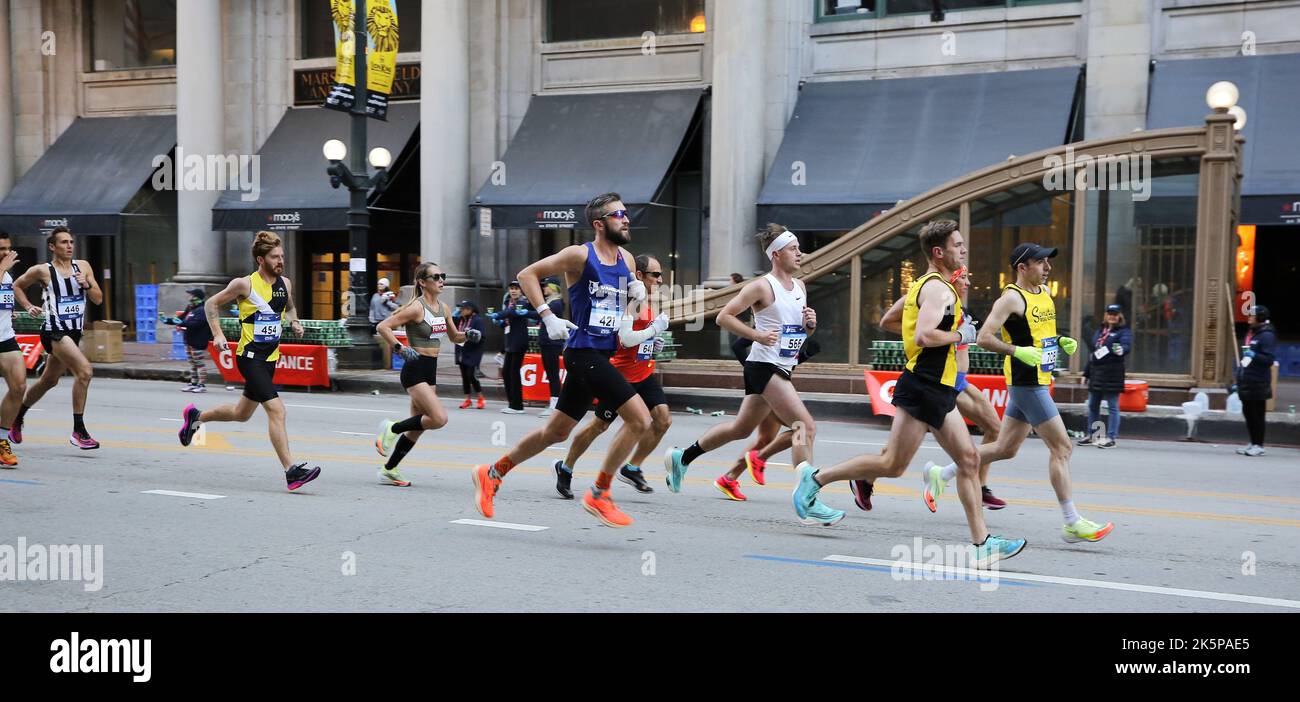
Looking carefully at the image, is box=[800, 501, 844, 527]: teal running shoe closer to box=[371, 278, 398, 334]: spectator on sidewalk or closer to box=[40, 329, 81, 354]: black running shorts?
box=[40, 329, 81, 354]: black running shorts

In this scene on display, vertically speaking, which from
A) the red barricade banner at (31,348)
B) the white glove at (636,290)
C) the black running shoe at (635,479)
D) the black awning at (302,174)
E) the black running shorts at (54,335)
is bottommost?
the black running shoe at (635,479)

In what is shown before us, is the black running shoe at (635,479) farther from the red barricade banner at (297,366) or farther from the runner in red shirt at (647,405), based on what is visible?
the red barricade banner at (297,366)

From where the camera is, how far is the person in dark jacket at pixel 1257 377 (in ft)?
42.8

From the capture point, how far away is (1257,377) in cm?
1302

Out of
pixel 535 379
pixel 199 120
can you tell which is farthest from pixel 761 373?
pixel 199 120

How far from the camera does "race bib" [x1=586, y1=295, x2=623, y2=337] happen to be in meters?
7.28

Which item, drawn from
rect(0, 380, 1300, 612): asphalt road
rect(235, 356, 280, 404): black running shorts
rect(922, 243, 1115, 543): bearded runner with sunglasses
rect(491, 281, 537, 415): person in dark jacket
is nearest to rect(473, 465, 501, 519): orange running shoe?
rect(0, 380, 1300, 612): asphalt road

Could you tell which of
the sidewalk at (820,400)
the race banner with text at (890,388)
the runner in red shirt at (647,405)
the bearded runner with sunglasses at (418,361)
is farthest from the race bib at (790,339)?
the sidewalk at (820,400)

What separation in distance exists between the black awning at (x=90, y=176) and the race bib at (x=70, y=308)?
61.1 feet

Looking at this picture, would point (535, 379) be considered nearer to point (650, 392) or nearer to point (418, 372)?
point (418, 372)

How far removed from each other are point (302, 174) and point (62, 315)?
55.6 ft

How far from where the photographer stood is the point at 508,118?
26031 millimetres
